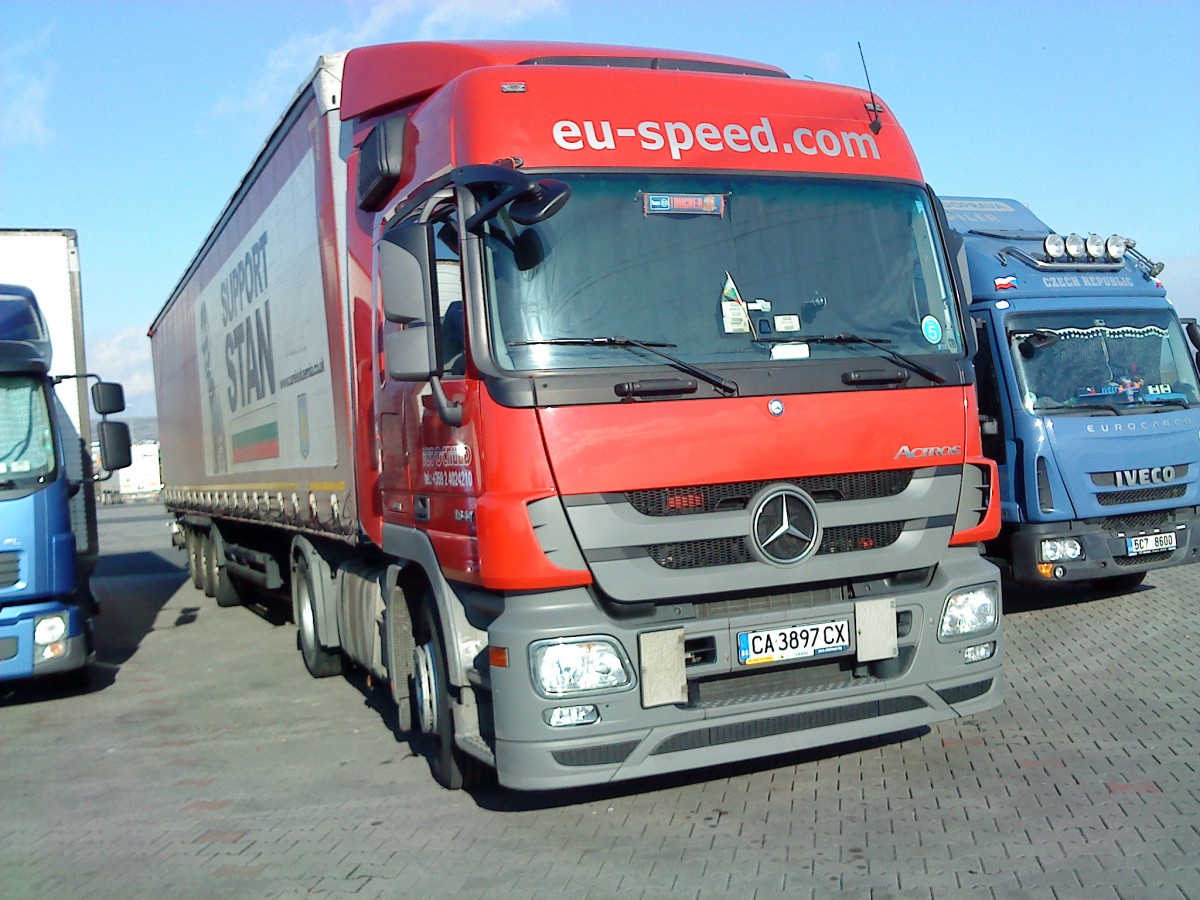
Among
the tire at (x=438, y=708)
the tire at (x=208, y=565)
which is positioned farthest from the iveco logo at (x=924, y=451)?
the tire at (x=208, y=565)

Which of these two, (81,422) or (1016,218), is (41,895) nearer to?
(81,422)

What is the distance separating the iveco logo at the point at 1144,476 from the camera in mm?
9258

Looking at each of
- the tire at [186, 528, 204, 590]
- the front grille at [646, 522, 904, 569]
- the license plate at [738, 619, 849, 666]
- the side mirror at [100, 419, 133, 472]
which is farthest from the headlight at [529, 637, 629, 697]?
the tire at [186, 528, 204, 590]

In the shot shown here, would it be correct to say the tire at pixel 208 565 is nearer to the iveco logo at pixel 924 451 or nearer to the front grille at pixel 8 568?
the front grille at pixel 8 568

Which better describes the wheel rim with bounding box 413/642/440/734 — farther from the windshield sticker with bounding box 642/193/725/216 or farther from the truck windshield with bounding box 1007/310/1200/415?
the truck windshield with bounding box 1007/310/1200/415

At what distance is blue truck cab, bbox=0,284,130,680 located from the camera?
847 centimetres

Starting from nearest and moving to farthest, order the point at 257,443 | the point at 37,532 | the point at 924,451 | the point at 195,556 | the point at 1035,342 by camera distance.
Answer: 1. the point at 924,451
2. the point at 37,532
3. the point at 1035,342
4. the point at 257,443
5. the point at 195,556

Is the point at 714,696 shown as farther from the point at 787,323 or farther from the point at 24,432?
the point at 24,432

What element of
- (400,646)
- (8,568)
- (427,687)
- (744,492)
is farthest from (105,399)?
(744,492)

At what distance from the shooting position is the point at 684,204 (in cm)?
519

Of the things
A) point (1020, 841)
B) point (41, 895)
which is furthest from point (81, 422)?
point (1020, 841)

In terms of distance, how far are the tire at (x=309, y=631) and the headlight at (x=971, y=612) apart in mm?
4934

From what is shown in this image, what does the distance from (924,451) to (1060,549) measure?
14.6 feet

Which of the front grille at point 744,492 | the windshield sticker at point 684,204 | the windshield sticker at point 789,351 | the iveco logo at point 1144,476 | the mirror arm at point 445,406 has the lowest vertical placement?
the iveco logo at point 1144,476
